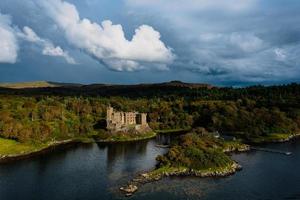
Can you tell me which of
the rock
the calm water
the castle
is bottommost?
the calm water

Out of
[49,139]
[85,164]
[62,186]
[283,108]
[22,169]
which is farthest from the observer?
[283,108]

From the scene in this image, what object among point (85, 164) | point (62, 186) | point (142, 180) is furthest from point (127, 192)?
point (85, 164)

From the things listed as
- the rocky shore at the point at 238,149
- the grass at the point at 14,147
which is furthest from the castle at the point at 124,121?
the rocky shore at the point at 238,149

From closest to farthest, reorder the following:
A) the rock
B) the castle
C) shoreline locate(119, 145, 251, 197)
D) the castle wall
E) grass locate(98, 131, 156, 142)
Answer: the rock → shoreline locate(119, 145, 251, 197) → grass locate(98, 131, 156, 142) → the castle → the castle wall

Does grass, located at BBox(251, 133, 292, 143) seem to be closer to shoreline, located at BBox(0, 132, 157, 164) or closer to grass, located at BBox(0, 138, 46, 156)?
shoreline, located at BBox(0, 132, 157, 164)

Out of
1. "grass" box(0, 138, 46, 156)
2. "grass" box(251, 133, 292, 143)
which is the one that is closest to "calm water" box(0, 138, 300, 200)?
"grass" box(0, 138, 46, 156)

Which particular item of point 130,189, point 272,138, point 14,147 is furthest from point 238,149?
point 14,147

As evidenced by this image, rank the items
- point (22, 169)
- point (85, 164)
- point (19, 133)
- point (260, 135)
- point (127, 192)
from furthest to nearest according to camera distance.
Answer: point (260, 135), point (19, 133), point (85, 164), point (22, 169), point (127, 192)

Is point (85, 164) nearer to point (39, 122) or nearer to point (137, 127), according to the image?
point (39, 122)
